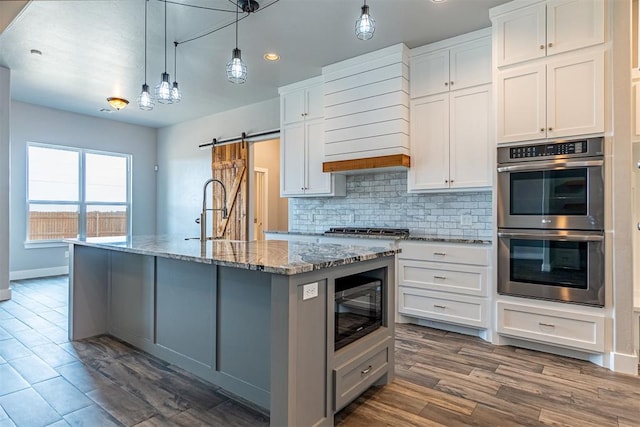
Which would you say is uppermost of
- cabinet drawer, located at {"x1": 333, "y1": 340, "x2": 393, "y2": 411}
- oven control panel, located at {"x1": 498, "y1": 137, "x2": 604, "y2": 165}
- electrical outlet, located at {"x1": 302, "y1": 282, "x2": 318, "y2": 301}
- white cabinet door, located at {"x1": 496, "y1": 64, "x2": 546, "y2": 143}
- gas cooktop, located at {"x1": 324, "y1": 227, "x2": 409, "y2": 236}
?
white cabinet door, located at {"x1": 496, "y1": 64, "x2": 546, "y2": 143}

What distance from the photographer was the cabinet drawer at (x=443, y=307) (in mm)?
3219

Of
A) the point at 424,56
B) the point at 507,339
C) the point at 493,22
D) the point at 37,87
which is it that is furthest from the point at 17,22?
the point at 507,339

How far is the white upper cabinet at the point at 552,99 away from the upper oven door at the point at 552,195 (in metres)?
0.26

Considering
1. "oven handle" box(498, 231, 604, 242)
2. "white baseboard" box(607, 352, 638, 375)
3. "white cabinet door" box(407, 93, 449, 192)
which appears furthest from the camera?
"white cabinet door" box(407, 93, 449, 192)

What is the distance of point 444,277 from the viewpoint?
11.2ft

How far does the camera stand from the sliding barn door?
231 inches

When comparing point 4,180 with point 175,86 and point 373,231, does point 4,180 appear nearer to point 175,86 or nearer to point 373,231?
point 175,86

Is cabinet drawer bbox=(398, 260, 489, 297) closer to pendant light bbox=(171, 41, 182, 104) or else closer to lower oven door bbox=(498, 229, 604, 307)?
lower oven door bbox=(498, 229, 604, 307)

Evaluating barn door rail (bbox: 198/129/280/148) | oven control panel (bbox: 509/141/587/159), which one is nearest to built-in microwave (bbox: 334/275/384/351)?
oven control panel (bbox: 509/141/587/159)

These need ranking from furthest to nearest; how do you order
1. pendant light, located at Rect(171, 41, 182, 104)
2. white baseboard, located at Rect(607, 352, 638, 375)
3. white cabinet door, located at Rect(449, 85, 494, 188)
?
white cabinet door, located at Rect(449, 85, 494, 188)
pendant light, located at Rect(171, 41, 182, 104)
white baseboard, located at Rect(607, 352, 638, 375)

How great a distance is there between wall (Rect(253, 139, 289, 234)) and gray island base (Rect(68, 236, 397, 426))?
437cm

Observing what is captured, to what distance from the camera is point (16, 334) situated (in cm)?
326

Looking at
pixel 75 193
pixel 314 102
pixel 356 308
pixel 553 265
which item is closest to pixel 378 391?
pixel 356 308

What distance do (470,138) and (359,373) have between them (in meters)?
2.49
